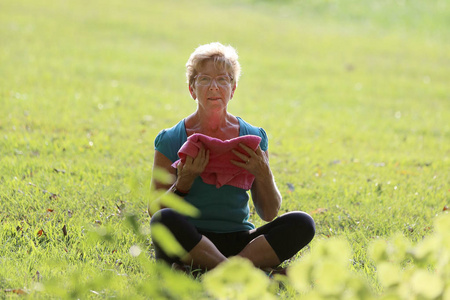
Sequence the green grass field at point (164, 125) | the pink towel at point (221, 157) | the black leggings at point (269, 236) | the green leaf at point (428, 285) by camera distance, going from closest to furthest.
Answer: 1. the green leaf at point (428, 285)
2. the pink towel at point (221, 157)
3. the black leggings at point (269, 236)
4. the green grass field at point (164, 125)

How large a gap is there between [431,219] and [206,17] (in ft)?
60.7

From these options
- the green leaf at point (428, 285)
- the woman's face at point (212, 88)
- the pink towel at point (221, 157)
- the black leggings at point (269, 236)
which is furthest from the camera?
the woman's face at point (212, 88)

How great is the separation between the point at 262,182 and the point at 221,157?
1.03 ft

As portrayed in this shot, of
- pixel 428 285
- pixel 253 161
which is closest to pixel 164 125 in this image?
pixel 253 161

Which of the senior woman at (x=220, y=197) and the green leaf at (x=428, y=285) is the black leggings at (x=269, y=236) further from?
the green leaf at (x=428, y=285)

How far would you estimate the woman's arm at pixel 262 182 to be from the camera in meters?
3.96

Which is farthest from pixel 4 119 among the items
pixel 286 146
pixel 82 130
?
pixel 286 146

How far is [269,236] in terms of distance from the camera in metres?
4.19

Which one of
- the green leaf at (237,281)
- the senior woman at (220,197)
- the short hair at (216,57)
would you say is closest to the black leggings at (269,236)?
the senior woman at (220,197)

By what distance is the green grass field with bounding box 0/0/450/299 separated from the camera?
4223 millimetres

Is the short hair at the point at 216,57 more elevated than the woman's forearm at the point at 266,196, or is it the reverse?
the short hair at the point at 216,57

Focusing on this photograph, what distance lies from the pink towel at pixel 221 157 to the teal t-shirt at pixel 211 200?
0.08 meters

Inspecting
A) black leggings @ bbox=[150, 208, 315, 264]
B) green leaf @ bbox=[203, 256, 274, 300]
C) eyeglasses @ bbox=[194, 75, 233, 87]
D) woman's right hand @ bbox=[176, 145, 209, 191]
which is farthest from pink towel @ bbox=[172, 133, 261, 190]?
green leaf @ bbox=[203, 256, 274, 300]

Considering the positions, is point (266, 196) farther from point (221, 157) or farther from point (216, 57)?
point (216, 57)
